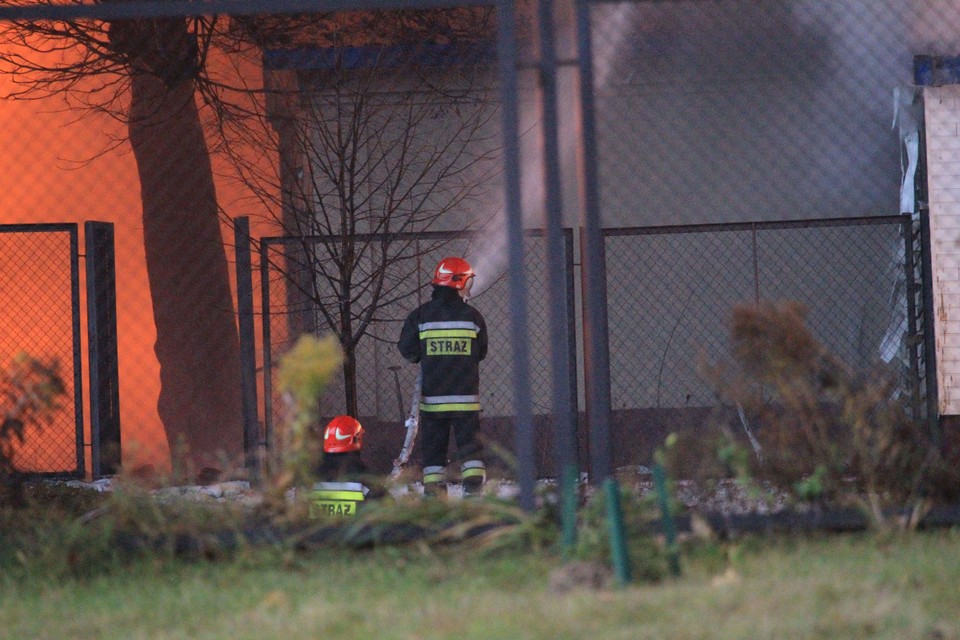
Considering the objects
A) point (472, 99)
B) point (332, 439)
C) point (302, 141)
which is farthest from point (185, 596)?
point (472, 99)

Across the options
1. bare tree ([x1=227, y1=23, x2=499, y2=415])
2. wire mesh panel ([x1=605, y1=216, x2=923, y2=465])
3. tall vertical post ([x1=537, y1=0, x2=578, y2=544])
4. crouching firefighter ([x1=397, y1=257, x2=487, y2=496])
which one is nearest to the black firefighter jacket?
crouching firefighter ([x1=397, y1=257, x2=487, y2=496])

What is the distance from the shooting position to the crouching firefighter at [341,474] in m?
6.40

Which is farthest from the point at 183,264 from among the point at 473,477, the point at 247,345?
the point at 473,477

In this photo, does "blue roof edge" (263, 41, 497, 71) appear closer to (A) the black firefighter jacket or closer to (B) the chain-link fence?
(B) the chain-link fence

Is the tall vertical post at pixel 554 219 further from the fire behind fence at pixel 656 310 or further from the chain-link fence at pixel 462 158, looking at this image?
the fire behind fence at pixel 656 310

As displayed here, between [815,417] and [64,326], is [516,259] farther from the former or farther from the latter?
[64,326]

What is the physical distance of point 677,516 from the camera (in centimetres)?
438

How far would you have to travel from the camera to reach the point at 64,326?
428 inches

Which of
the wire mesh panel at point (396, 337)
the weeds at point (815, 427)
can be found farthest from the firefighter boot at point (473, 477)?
the weeds at point (815, 427)

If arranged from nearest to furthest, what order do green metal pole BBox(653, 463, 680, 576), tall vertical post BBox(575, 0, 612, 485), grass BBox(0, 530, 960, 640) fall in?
1. grass BBox(0, 530, 960, 640)
2. green metal pole BBox(653, 463, 680, 576)
3. tall vertical post BBox(575, 0, 612, 485)

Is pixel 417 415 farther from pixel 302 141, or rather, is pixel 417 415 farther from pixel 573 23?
pixel 573 23

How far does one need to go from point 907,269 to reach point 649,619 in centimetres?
632

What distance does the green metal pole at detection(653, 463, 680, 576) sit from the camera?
389 cm

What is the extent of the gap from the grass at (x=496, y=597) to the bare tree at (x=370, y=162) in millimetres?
5250
